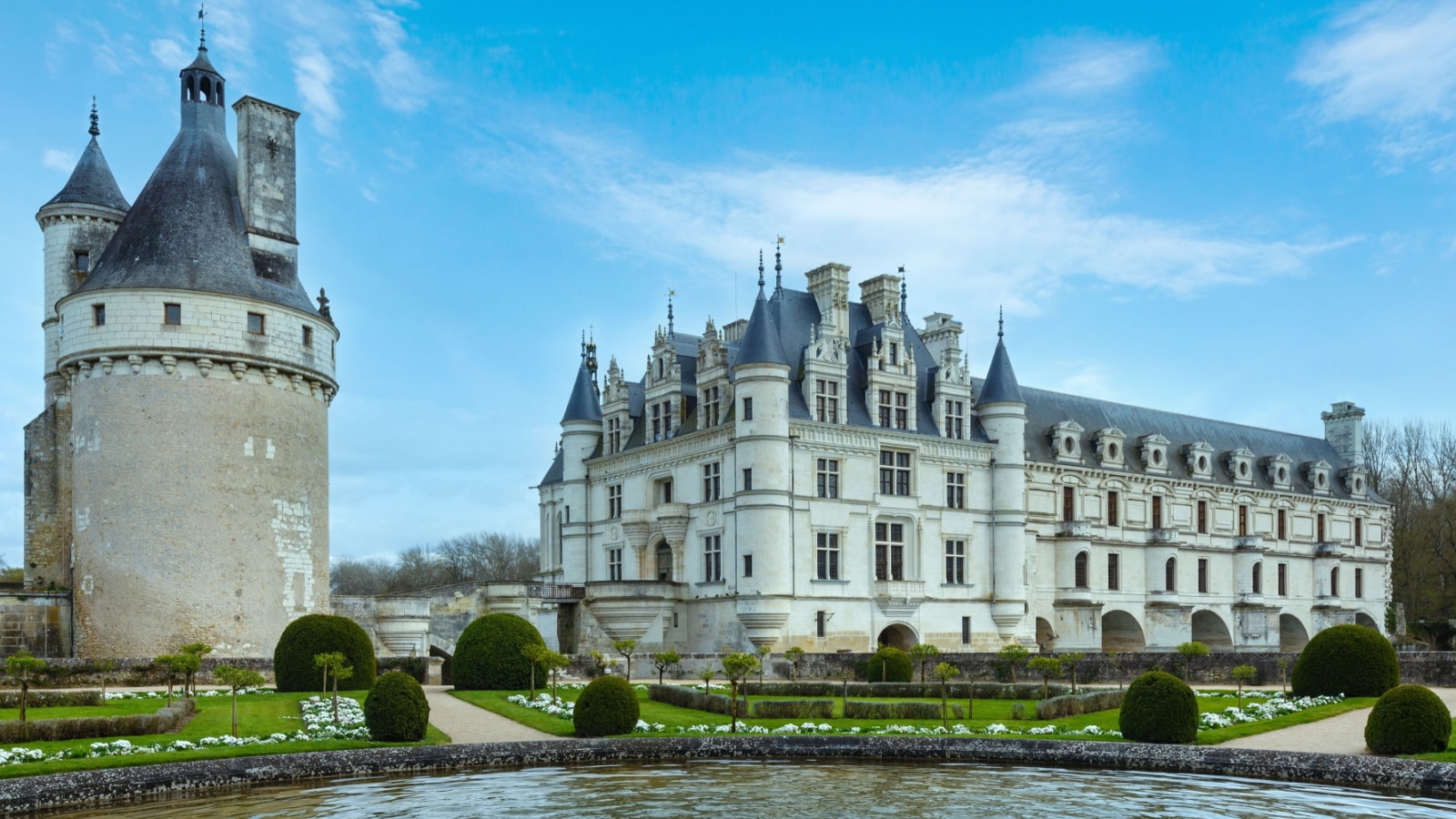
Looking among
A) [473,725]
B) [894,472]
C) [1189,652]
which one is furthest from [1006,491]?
[473,725]

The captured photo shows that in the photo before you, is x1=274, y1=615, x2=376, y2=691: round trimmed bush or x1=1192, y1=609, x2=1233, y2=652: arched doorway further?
x1=1192, y1=609, x2=1233, y2=652: arched doorway

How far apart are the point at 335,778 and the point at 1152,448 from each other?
138 ft

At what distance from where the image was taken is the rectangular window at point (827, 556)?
131 feet

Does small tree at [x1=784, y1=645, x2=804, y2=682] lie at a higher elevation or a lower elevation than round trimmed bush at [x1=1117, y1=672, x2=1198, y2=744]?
lower

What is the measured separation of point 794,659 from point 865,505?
32.4 feet

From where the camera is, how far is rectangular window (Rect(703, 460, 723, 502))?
4047cm

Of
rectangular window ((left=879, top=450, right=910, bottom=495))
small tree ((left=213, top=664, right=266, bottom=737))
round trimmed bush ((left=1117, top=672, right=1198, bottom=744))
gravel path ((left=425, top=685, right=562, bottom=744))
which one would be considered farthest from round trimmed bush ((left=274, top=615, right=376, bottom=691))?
rectangular window ((left=879, top=450, right=910, bottom=495))

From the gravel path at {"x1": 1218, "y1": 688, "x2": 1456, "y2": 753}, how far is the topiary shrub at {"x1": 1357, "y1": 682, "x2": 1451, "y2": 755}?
622mm

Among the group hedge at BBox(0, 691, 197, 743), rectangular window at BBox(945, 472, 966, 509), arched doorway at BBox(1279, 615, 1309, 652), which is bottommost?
arched doorway at BBox(1279, 615, 1309, 652)

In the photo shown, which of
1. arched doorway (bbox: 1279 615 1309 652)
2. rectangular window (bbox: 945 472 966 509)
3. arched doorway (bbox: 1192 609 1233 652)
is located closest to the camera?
rectangular window (bbox: 945 472 966 509)

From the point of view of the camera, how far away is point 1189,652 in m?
30.0

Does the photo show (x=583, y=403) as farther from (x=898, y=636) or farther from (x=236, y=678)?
(x=236, y=678)

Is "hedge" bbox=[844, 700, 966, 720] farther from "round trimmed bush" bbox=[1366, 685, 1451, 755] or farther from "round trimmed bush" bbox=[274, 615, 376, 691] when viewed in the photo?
"round trimmed bush" bbox=[274, 615, 376, 691]

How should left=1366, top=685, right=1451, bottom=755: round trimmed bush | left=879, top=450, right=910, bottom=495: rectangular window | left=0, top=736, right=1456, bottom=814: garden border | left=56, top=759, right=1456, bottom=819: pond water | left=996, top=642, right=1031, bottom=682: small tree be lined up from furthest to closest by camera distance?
left=879, top=450, right=910, bottom=495: rectangular window
left=996, top=642, right=1031, bottom=682: small tree
left=1366, top=685, right=1451, bottom=755: round trimmed bush
left=0, top=736, right=1456, bottom=814: garden border
left=56, top=759, right=1456, bottom=819: pond water
